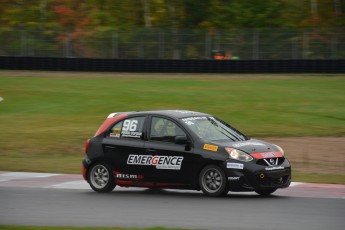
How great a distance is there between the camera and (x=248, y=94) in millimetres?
35219

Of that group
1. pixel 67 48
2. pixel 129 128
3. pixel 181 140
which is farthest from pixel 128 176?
pixel 67 48

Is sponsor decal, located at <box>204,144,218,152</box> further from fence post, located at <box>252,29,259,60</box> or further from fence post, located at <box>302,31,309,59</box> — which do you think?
fence post, located at <box>252,29,259,60</box>

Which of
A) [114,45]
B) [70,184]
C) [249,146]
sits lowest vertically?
[114,45]

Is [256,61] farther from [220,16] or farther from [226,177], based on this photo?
[226,177]

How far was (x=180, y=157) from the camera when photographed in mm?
13297

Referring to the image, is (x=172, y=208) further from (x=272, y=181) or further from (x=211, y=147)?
(x=272, y=181)

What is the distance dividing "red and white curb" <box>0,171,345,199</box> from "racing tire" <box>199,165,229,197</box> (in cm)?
145

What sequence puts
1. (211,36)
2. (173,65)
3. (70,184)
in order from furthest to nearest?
(211,36) < (173,65) < (70,184)

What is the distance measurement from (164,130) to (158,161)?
1.78ft

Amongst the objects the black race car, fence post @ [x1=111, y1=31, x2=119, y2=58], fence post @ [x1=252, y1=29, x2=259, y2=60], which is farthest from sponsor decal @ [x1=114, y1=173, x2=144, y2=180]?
fence post @ [x1=111, y1=31, x2=119, y2=58]

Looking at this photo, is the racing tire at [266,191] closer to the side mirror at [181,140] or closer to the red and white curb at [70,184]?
the red and white curb at [70,184]

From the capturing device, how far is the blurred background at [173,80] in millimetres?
22422

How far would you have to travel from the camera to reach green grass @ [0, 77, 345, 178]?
22172 mm

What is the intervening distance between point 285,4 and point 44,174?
155ft
